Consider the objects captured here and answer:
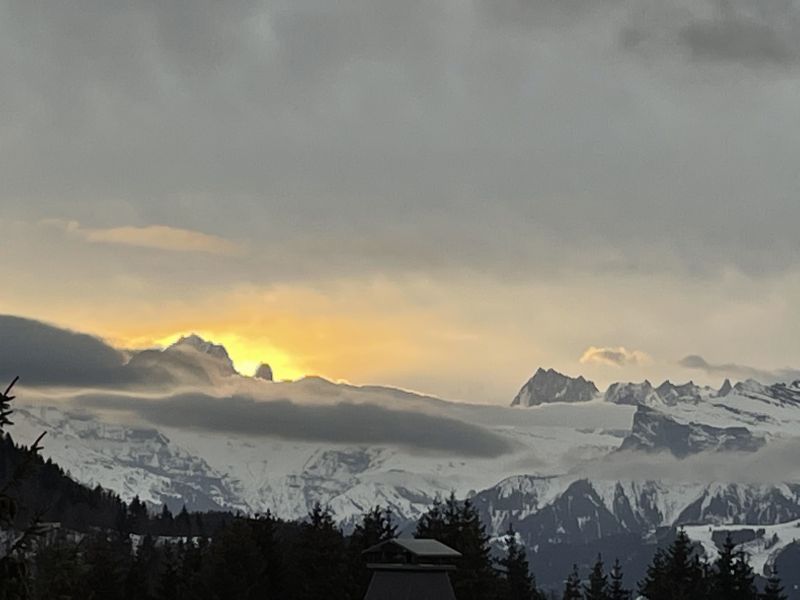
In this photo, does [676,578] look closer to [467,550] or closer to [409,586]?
[467,550]

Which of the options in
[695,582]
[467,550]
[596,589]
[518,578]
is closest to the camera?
[467,550]

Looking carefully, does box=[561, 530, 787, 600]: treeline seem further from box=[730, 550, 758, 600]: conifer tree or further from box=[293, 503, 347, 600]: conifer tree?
box=[293, 503, 347, 600]: conifer tree

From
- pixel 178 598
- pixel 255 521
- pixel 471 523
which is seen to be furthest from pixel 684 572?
pixel 178 598

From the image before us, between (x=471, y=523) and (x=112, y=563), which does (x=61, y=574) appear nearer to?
(x=112, y=563)

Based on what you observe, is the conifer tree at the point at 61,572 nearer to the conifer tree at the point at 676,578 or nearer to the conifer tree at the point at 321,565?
the conifer tree at the point at 321,565

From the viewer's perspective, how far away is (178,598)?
104 m

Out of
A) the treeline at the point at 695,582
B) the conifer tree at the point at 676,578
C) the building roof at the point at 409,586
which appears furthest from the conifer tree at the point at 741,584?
the building roof at the point at 409,586

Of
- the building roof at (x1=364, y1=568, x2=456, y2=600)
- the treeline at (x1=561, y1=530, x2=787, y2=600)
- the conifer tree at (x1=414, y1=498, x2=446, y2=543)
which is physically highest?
the conifer tree at (x1=414, y1=498, x2=446, y2=543)

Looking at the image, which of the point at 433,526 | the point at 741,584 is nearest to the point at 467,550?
the point at 433,526

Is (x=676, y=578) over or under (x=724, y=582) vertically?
over

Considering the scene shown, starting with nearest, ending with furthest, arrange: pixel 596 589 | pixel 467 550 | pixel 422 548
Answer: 1. pixel 422 548
2. pixel 467 550
3. pixel 596 589

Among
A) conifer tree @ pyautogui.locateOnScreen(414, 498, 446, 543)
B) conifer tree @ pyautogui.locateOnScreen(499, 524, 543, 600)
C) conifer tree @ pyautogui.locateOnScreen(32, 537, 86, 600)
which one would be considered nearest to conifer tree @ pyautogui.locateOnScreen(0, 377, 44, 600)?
conifer tree @ pyautogui.locateOnScreen(32, 537, 86, 600)

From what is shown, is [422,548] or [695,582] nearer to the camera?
[422,548]

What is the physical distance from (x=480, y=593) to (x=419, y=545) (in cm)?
2511
